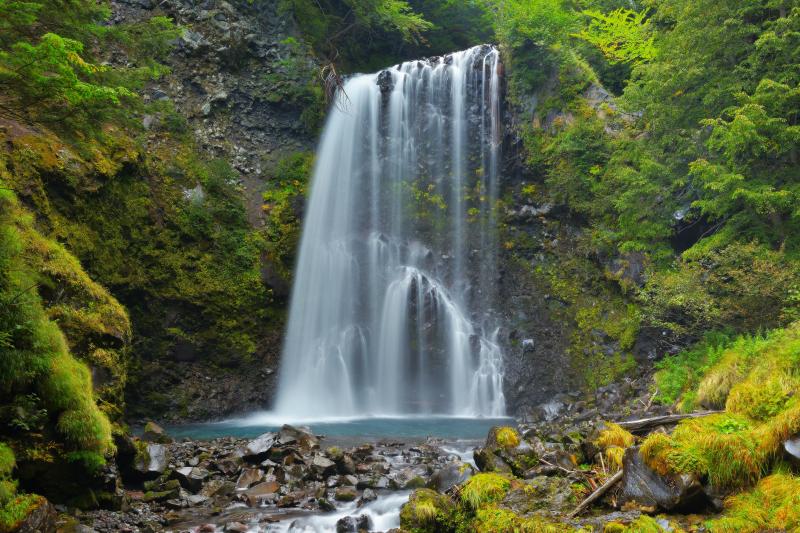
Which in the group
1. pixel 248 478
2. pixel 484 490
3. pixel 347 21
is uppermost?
pixel 347 21

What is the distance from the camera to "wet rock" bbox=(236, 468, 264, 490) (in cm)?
818

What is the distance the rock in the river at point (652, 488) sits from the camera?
4.47 metres

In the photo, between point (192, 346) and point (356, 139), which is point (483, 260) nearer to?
point (356, 139)

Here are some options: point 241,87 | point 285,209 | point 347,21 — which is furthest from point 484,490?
point 347,21

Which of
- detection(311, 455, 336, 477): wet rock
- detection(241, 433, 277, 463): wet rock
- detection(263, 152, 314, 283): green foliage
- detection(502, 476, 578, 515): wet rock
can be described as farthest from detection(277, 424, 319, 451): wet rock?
detection(263, 152, 314, 283): green foliage

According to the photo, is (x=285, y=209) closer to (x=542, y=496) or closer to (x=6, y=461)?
(x=6, y=461)

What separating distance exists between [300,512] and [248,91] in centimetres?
1796

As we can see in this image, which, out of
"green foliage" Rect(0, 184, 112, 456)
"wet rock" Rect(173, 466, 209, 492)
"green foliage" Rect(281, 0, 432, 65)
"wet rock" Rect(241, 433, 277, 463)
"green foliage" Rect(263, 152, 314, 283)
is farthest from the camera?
"green foliage" Rect(281, 0, 432, 65)

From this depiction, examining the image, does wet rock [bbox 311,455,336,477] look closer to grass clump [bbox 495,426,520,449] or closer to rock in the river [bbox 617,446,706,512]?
grass clump [bbox 495,426,520,449]

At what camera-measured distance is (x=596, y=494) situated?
16.3 feet

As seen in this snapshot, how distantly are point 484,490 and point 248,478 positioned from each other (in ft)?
14.6

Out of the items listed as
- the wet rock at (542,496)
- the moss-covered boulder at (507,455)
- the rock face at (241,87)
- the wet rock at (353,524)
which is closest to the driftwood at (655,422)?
the moss-covered boulder at (507,455)

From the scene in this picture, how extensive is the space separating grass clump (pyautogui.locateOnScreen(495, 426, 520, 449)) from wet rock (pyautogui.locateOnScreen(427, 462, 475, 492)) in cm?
58

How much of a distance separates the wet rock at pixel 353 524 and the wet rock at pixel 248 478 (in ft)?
7.13
